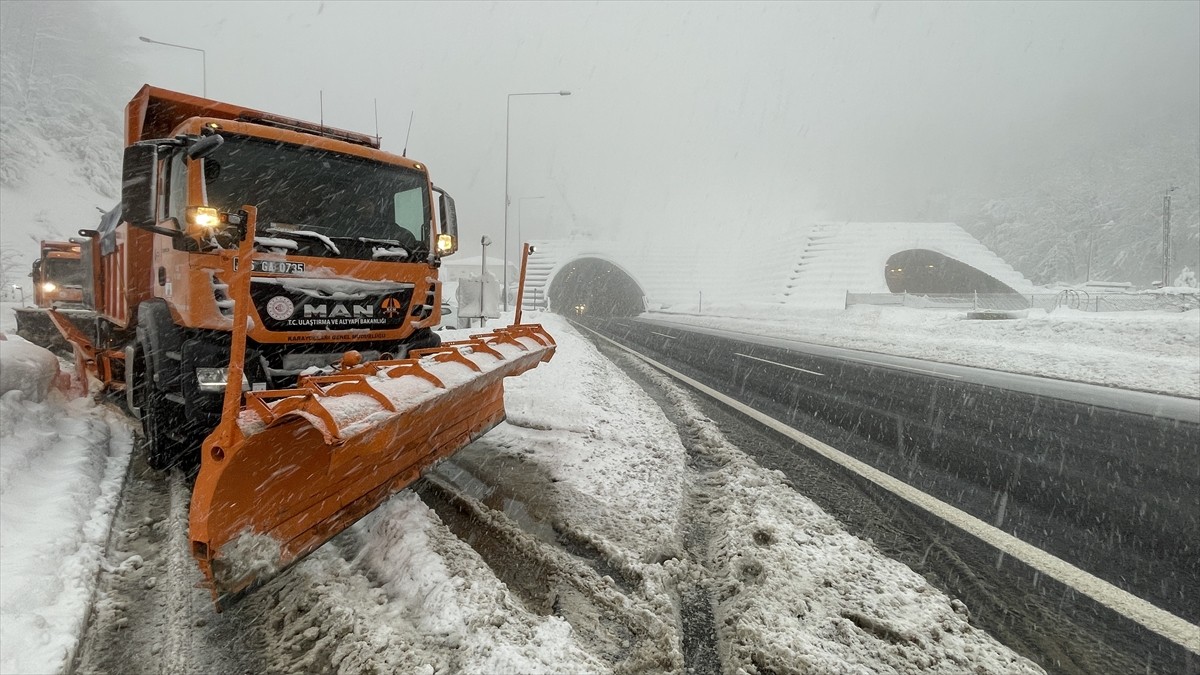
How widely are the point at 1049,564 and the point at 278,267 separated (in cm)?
490

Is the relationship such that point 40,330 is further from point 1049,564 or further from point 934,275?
point 934,275

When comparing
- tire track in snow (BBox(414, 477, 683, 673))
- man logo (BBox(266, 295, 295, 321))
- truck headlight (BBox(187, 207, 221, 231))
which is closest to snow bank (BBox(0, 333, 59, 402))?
truck headlight (BBox(187, 207, 221, 231))

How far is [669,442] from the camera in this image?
5.08m

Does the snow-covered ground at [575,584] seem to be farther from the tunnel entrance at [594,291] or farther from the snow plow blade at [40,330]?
the tunnel entrance at [594,291]

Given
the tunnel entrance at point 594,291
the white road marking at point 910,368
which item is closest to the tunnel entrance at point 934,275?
the tunnel entrance at point 594,291

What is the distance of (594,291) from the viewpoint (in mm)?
71000

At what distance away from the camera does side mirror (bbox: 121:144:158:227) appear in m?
4.07

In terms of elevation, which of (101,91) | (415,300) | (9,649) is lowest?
(9,649)

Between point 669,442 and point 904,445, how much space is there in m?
2.13

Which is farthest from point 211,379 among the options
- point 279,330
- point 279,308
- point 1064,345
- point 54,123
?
point 54,123

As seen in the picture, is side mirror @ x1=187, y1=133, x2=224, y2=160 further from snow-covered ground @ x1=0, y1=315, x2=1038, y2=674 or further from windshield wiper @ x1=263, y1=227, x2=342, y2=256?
snow-covered ground @ x1=0, y1=315, x2=1038, y2=674

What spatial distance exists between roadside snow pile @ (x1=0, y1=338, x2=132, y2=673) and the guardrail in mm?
27633

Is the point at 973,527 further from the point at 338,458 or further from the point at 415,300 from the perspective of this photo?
the point at 415,300

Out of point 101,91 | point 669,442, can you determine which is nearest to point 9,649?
point 669,442
